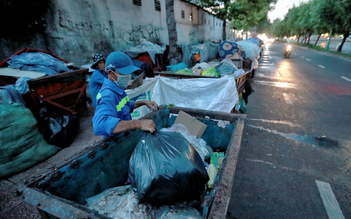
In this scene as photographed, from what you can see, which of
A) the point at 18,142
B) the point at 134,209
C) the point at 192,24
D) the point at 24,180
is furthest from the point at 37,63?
the point at 192,24

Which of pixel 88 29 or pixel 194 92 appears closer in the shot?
pixel 194 92

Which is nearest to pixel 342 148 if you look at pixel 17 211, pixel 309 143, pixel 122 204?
pixel 309 143

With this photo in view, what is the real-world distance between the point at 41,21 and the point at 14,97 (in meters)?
2.87

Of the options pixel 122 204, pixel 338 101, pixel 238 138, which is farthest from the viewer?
pixel 338 101

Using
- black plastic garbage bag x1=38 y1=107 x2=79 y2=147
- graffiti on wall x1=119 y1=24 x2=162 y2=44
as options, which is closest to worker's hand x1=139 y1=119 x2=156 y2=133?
black plastic garbage bag x1=38 y1=107 x2=79 y2=147

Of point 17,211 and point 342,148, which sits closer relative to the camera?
point 17,211

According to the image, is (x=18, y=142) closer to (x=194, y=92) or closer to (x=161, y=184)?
(x=161, y=184)

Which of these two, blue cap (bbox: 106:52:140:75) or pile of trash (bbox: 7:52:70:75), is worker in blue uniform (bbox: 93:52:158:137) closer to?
blue cap (bbox: 106:52:140:75)

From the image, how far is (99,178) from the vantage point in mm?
1600

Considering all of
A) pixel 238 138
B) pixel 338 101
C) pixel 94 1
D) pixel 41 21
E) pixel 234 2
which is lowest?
pixel 338 101

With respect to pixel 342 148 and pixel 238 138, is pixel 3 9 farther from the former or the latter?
pixel 342 148

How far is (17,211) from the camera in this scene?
2.34 m

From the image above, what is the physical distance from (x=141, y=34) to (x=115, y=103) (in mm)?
8735

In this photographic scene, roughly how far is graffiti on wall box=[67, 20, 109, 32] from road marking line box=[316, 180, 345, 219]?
7.63 meters
